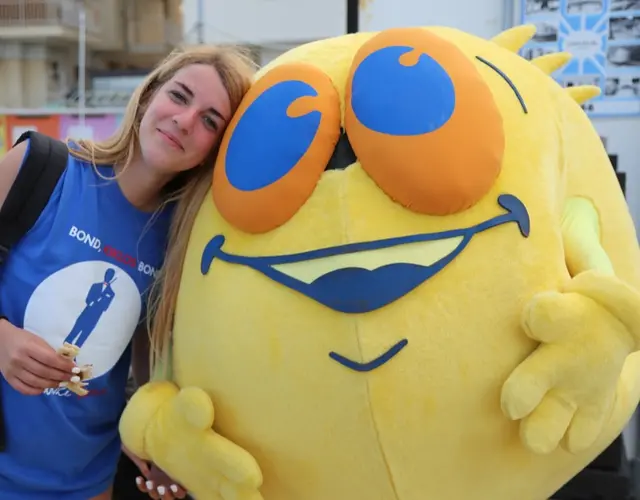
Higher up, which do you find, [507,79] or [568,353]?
[507,79]

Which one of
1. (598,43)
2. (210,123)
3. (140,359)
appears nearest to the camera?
(210,123)

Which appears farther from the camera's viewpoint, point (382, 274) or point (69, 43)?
point (69, 43)

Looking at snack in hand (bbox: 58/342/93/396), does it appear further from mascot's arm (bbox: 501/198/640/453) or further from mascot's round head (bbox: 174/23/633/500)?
mascot's arm (bbox: 501/198/640/453)

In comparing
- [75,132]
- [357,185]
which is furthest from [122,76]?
[357,185]

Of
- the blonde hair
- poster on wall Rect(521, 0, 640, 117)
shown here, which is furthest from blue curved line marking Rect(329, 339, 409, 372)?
poster on wall Rect(521, 0, 640, 117)

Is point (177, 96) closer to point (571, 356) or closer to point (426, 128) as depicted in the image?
point (426, 128)

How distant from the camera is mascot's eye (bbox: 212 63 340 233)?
66cm

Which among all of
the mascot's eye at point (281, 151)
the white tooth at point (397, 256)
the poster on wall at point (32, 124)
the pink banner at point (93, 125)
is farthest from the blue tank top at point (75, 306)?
the poster on wall at point (32, 124)

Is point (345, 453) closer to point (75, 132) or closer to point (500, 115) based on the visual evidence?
point (500, 115)

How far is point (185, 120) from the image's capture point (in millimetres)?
793

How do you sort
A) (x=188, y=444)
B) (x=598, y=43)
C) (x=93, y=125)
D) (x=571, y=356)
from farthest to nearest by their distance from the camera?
1. (x=93, y=125)
2. (x=598, y=43)
3. (x=188, y=444)
4. (x=571, y=356)

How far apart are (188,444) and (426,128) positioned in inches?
Result: 15.9

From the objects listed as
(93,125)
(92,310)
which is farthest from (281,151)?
(93,125)

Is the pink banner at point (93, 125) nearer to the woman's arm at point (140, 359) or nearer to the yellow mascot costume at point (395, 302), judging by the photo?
the woman's arm at point (140, 359)
